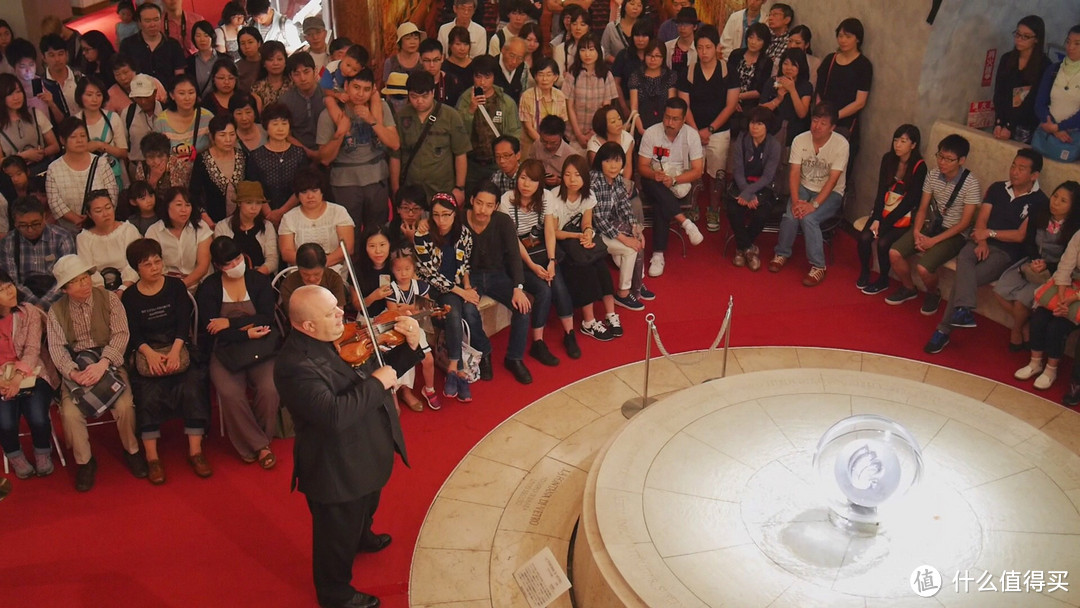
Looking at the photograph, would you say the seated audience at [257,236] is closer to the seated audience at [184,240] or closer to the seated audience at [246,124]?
the seated audience at [184,240]

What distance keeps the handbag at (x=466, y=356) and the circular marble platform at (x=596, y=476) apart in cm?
57

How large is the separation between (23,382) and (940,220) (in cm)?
701

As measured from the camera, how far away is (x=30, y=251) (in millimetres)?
6910

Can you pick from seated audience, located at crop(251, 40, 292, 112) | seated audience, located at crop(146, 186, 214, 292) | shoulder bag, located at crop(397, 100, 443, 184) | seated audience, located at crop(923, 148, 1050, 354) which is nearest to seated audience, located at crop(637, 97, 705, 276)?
shoulder bag, located at crop(397, 100, 443, 184)

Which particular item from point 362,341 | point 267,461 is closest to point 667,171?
point 267,461

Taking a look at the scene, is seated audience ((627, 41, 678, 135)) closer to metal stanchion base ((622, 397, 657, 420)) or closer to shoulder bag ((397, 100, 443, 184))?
shoulder bag ((397, 100, 443, 184))

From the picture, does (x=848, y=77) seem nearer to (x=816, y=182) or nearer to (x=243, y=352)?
(x=816, y=182)

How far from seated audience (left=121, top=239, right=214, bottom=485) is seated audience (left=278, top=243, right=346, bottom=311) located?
0.67 meters

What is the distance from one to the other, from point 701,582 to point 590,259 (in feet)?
11.6

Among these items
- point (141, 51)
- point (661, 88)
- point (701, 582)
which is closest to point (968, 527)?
point (701, 582)

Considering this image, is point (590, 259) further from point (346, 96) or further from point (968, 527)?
point (968, 527)

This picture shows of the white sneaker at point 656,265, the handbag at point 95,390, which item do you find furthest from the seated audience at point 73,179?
the white sneaker at point 656,265

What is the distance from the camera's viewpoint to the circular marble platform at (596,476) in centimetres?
489

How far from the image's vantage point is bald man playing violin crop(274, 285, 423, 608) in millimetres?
4488
